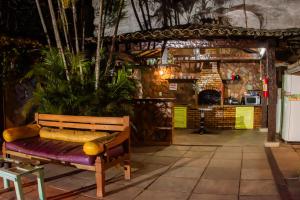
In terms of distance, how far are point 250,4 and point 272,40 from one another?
1.56m

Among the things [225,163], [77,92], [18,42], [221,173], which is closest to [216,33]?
[225,163]

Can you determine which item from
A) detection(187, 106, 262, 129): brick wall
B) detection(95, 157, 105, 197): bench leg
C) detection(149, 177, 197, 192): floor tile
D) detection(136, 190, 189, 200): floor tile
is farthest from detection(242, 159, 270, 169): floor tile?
detection(187, 106, 262, 129): brick wall

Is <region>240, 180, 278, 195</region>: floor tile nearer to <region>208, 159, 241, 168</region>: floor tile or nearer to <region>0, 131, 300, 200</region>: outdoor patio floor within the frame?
<region>0, 131, 300, 200</region>: outdoor patio floor

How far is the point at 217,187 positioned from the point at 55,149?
121 inches

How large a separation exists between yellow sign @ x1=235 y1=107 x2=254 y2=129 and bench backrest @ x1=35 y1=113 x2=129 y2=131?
789 centimetres

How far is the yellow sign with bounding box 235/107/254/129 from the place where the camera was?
40.5ft

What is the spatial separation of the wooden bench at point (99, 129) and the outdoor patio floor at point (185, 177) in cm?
39

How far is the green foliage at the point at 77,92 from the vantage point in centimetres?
683

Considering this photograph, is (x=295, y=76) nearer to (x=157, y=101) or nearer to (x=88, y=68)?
(x=157, y=101)

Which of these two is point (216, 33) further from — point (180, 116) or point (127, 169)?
point (180, 116)

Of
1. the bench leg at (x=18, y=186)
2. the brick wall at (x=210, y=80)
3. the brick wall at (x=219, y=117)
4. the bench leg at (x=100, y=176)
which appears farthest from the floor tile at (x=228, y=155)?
the brick wall at (x=210, y=80)

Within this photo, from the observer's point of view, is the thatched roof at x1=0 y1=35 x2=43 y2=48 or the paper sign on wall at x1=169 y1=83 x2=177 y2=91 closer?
the thatched roof at x1=0 y1=35 x2=43 y2=48

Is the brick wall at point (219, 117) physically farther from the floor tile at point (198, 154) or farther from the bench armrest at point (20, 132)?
the bench armrest at point (20, 132)

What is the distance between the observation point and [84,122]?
623 centimetres
